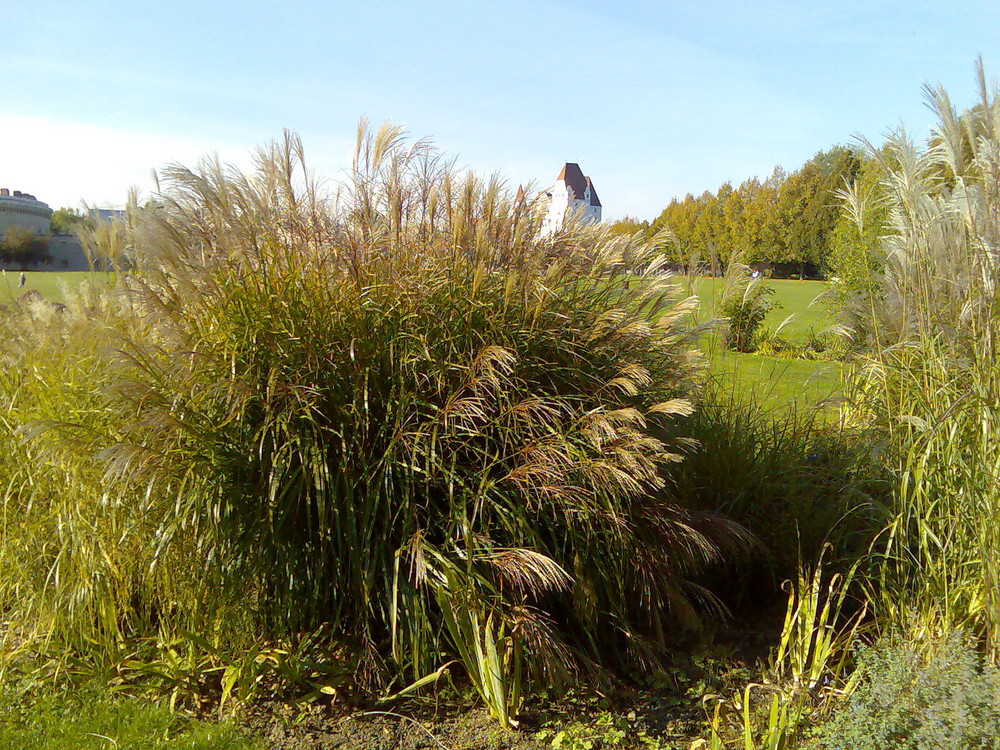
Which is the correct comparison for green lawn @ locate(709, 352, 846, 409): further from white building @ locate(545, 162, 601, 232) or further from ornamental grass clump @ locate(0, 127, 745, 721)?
ornamental grass clump @ locate(0, 127, 745, 721)

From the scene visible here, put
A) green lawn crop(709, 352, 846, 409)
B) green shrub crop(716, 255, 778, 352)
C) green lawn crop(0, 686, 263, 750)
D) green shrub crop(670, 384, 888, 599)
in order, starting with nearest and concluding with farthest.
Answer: green lawn crop(0, 686, 263, 750)
green shrub crop(670, 384, 888, 599)
green shrub crop(716, 255, 778, 352)
green lawn crop(709, 352, 846, 409)

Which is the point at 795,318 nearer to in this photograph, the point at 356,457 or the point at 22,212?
the point at 356,457

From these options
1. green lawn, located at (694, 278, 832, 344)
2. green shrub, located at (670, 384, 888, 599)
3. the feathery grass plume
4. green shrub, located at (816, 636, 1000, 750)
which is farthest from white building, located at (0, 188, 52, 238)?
green shrub, located at (816, 636, 1000, 750)

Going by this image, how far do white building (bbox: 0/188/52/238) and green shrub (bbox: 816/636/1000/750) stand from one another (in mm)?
13336

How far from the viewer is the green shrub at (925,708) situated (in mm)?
2070

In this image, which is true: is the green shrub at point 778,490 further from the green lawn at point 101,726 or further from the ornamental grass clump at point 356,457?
the green lawn at point 101,726

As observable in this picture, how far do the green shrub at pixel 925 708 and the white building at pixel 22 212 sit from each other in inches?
525

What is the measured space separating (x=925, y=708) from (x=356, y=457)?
6.53 ft

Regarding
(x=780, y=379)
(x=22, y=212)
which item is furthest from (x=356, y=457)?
(x=22, y=212)

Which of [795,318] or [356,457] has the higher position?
[795,318]

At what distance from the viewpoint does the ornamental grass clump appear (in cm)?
267

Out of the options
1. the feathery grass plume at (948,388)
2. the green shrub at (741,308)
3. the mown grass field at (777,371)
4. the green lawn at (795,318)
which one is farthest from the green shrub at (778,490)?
the green lawn at (795,318)

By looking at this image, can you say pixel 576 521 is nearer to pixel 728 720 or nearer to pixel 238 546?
pixel 728 720

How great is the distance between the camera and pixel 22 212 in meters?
13.0
